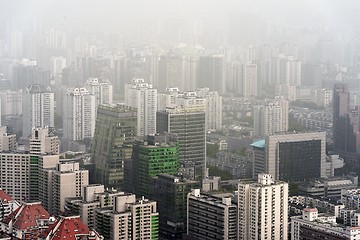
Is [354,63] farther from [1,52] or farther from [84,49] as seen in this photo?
[1,52]

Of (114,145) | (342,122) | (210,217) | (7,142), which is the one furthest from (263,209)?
(342,122)

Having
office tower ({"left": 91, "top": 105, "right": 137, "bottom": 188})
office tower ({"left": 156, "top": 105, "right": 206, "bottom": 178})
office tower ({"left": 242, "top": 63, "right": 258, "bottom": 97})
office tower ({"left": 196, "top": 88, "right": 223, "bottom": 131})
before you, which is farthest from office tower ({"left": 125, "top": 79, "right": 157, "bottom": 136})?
office tower ({"left": 242, "top": 63, "right": 258, "bottom": 97})

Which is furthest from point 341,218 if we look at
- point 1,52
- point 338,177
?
point 1,52

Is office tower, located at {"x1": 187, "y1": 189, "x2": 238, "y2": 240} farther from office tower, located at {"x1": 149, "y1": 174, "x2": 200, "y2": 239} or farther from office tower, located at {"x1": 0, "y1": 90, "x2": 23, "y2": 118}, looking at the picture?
office tower, located at {"x1": 0, "y1": 90, "x2": 23, "y2": 118}

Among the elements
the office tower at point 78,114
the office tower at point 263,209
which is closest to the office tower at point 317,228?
the office tower at point 263,209

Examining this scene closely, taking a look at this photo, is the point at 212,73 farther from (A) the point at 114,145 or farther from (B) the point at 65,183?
(B) the point at 65,183

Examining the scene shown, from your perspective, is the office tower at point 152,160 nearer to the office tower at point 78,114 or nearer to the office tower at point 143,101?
the office tower at point 143,101
